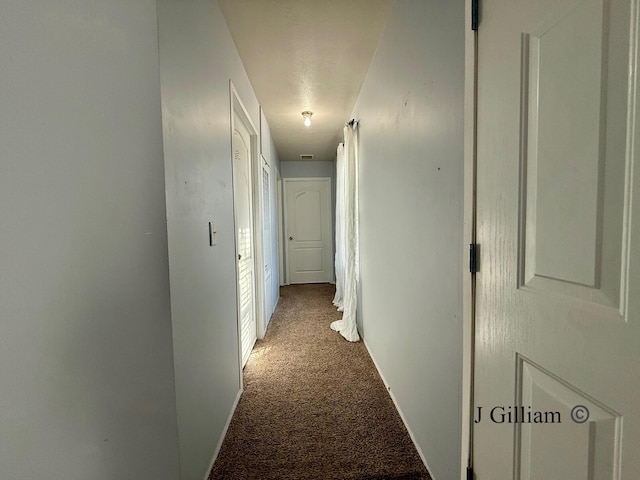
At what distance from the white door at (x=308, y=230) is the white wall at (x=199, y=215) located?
12.4 ft

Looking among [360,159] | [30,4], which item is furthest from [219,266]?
[360,159]

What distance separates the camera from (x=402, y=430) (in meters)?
1.54

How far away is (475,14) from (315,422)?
1987 millimetres

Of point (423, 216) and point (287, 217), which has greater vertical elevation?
point (287, 217)

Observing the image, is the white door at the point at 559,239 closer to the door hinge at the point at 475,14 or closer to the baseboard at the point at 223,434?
the door hinge at the point at 475,14

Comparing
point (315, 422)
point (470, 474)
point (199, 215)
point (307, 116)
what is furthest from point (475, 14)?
point (307, 116)

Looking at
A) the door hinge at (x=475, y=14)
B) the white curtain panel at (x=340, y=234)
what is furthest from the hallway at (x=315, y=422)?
the door hinge at (x=475, y=14)

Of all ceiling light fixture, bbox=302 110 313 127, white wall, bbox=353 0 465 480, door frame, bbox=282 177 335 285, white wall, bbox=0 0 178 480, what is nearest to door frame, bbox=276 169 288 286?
door frame, bbox=282 177 335 285

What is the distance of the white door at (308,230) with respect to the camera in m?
5.54

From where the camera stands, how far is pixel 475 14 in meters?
0.80

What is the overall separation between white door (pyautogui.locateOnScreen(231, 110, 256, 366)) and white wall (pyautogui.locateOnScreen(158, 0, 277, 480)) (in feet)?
1.79

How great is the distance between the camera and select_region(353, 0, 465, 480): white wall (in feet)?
3.26

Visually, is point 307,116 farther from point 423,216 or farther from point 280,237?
point 280,237

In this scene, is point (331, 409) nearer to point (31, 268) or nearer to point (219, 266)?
point (219, 266)
